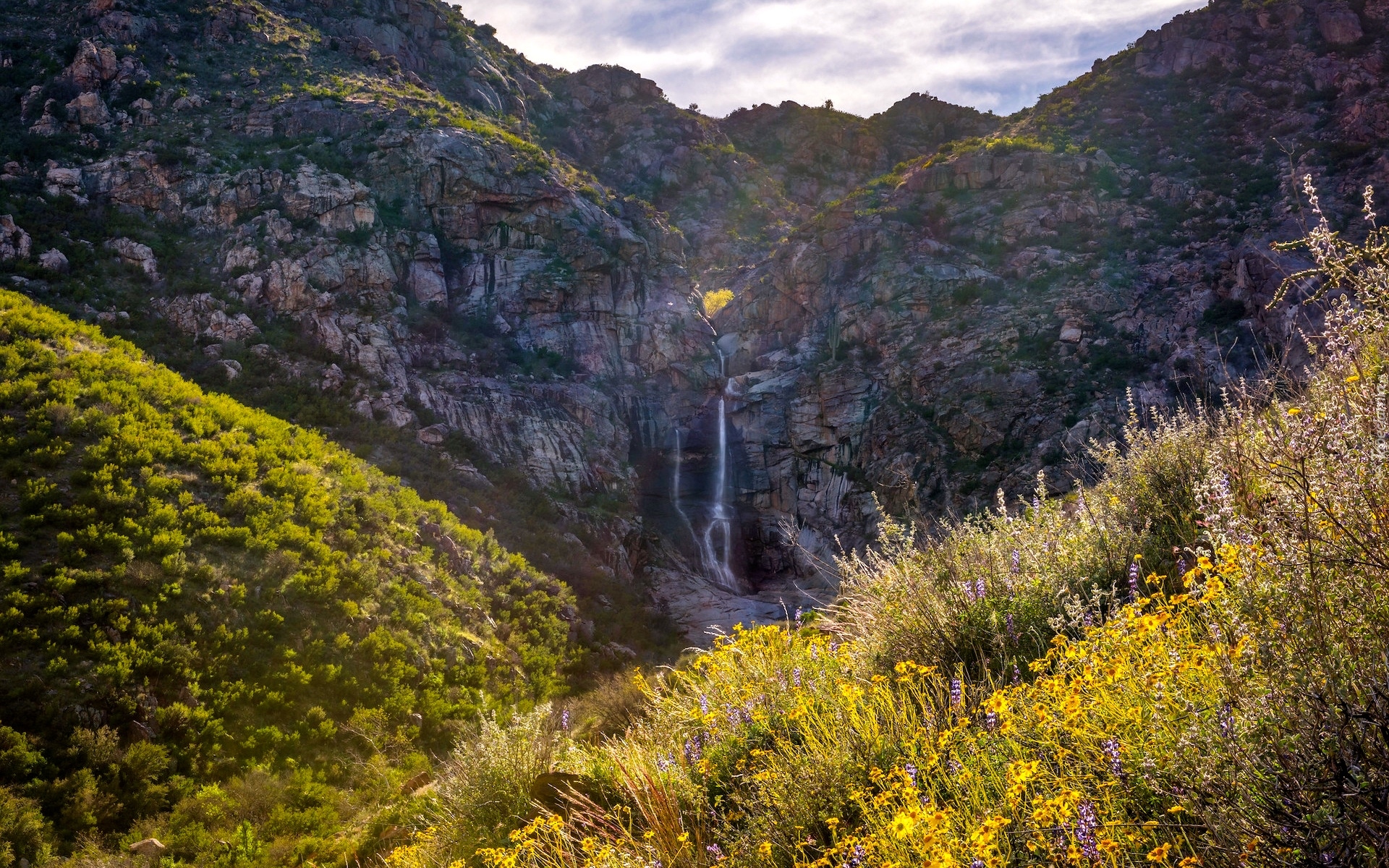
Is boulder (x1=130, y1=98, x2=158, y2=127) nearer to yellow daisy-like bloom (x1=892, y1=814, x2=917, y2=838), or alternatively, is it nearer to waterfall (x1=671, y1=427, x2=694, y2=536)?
waterfall (x1=671, y1=427, x2=694, y2=536)

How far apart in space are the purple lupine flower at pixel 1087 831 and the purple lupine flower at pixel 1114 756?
17 centimetres

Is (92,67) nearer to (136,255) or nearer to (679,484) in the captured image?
(136,255)

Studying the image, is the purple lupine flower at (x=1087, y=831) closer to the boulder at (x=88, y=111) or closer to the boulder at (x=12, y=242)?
the boulder at (x=12, y=242)

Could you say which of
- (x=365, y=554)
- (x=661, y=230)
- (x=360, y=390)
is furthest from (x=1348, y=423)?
(x=661, y=230)

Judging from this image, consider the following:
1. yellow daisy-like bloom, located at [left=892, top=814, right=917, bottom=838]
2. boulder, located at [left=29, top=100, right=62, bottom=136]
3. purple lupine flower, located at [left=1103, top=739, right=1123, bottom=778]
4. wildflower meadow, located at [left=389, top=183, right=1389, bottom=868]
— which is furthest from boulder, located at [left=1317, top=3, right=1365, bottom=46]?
boulder, located at [left=29, top=100, right=62, bottom=136]

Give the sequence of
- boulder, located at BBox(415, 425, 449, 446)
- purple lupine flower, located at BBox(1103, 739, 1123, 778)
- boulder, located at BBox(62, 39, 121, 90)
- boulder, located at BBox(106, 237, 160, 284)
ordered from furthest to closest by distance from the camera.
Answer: boulder, located at BBox(62, 39, 121, 90)
boulder, located at BBox(106, 237, 160, 284)
boulder, located at BBox(415, 425, 449, 446)
purple lupine flower, located at BBox(1103, 739, 1123, 778)

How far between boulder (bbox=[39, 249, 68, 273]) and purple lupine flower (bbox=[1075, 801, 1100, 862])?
26533 millimetres

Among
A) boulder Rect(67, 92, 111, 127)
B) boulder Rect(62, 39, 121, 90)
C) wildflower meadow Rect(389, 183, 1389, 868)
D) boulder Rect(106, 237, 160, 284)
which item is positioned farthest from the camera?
boulder Rect(62, 39, 121, 90)

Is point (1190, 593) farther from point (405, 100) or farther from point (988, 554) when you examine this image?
point (405, 100)

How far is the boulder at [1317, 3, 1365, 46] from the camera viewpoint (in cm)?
3181

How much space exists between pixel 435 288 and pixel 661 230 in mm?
14725

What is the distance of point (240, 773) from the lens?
27.0 ft

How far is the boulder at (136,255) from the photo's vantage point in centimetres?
2196

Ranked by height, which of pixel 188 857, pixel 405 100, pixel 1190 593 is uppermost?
pixel 405 100
